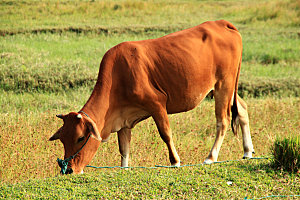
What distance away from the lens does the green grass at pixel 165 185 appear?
4344 mm

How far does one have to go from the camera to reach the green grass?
4.34 m

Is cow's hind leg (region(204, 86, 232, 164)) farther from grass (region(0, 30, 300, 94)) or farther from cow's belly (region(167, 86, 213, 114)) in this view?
grass (region(0, 30, 300, 94))

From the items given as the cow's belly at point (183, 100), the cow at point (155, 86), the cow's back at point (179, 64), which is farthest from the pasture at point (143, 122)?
the cow's back at point (179, 64)

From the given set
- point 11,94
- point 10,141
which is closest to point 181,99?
point 10,141

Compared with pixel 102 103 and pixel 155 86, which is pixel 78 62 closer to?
pixel 155 86

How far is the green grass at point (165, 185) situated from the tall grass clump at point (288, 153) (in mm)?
103

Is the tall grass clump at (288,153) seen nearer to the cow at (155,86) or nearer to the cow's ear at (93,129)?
the cow at (155,86)

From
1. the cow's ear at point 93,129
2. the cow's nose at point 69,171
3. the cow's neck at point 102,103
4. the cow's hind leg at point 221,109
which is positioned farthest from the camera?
the cow's hind leg at point 221,109

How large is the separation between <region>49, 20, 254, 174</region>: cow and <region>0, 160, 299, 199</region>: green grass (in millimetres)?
242

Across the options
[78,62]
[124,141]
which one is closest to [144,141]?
[124,141]

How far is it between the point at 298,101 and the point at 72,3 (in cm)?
1177

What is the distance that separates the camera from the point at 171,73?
5.15 metres

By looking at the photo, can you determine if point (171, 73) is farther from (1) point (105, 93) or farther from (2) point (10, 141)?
(2) point (10, 141)

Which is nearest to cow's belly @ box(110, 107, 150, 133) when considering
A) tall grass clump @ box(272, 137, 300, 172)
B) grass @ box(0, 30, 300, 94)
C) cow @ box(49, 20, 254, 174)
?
cow @ box(49, 20, 254, 174)
